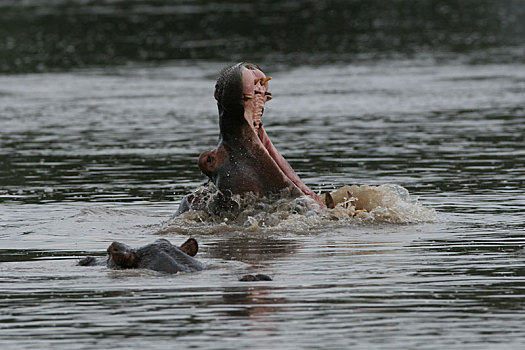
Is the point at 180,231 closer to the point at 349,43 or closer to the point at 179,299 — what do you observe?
the point at 179,299

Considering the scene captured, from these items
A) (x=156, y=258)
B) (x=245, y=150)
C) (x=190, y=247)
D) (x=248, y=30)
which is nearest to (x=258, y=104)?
(x=245, y=150)

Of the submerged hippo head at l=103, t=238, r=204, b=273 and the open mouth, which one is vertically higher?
the open mouth

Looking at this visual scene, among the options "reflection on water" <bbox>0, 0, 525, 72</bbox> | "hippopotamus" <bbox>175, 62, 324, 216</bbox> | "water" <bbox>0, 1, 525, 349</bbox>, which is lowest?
"water" <bbox>0, 1, 525, 349</bbox>

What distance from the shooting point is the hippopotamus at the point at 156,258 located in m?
10.4

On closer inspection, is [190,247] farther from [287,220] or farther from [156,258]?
[287,220]

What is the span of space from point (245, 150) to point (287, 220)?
0.78 metres

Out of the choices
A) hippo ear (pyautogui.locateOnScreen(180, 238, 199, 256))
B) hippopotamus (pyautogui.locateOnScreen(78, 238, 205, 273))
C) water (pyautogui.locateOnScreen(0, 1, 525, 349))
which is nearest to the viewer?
water (pyautogui.locateOnScreen(0, 1, 525, 349))

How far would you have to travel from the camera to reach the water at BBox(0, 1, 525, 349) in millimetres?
8648

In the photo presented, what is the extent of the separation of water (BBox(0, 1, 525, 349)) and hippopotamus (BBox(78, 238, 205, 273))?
13 centimetres

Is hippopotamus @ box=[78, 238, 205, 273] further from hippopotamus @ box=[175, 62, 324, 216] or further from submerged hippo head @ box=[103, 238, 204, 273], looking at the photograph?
hippopotamus @ box=[175, 62, 324, 216]

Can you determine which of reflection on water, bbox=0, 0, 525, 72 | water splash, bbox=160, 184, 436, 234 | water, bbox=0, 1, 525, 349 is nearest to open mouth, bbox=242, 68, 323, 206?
water splash, bbox=160, 184, 436, 234

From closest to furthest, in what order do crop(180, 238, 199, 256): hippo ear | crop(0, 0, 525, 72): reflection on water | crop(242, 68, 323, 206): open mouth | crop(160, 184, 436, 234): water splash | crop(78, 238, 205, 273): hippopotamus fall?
crop(78, 238, 205, 273): hippopotamus → crop(180, 238, 199, 256): hippo ear → crop(242, 68, 323, 206): open mouth → crop(160, 184, 436, 234): water splash → crop(0, 0, 525, 72): reflection on water

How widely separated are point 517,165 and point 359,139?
4.04 m

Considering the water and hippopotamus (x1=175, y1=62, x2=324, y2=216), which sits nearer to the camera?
the water
